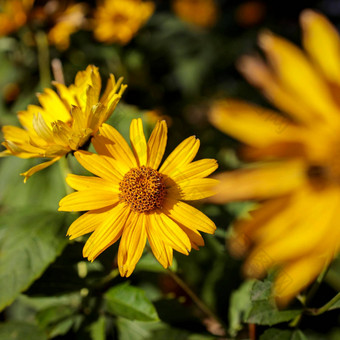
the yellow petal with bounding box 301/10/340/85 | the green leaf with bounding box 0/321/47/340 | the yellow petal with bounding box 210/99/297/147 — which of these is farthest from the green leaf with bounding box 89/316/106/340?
the yellow petal with bounding box 301/10/340/85

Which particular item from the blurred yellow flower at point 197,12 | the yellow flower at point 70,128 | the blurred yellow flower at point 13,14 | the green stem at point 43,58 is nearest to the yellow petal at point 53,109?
the yellow flower at point 70,128

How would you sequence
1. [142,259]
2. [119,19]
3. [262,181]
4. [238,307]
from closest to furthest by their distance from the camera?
[262,181], [142,259], [238,307], [119,19]

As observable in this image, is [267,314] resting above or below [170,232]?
below

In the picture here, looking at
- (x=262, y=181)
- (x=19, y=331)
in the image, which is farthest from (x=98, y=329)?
(x=262, y=181)

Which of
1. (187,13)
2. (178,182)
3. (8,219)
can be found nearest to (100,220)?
(178,182)

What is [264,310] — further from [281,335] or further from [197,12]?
[197,12]

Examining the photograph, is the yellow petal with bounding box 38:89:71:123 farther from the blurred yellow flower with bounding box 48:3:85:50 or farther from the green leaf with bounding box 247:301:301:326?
the blurred yellow flower with bounding box 48:3:85:50

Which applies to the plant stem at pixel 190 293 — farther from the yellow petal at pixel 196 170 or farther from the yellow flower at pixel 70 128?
the yellow flower at pixel 70 128
